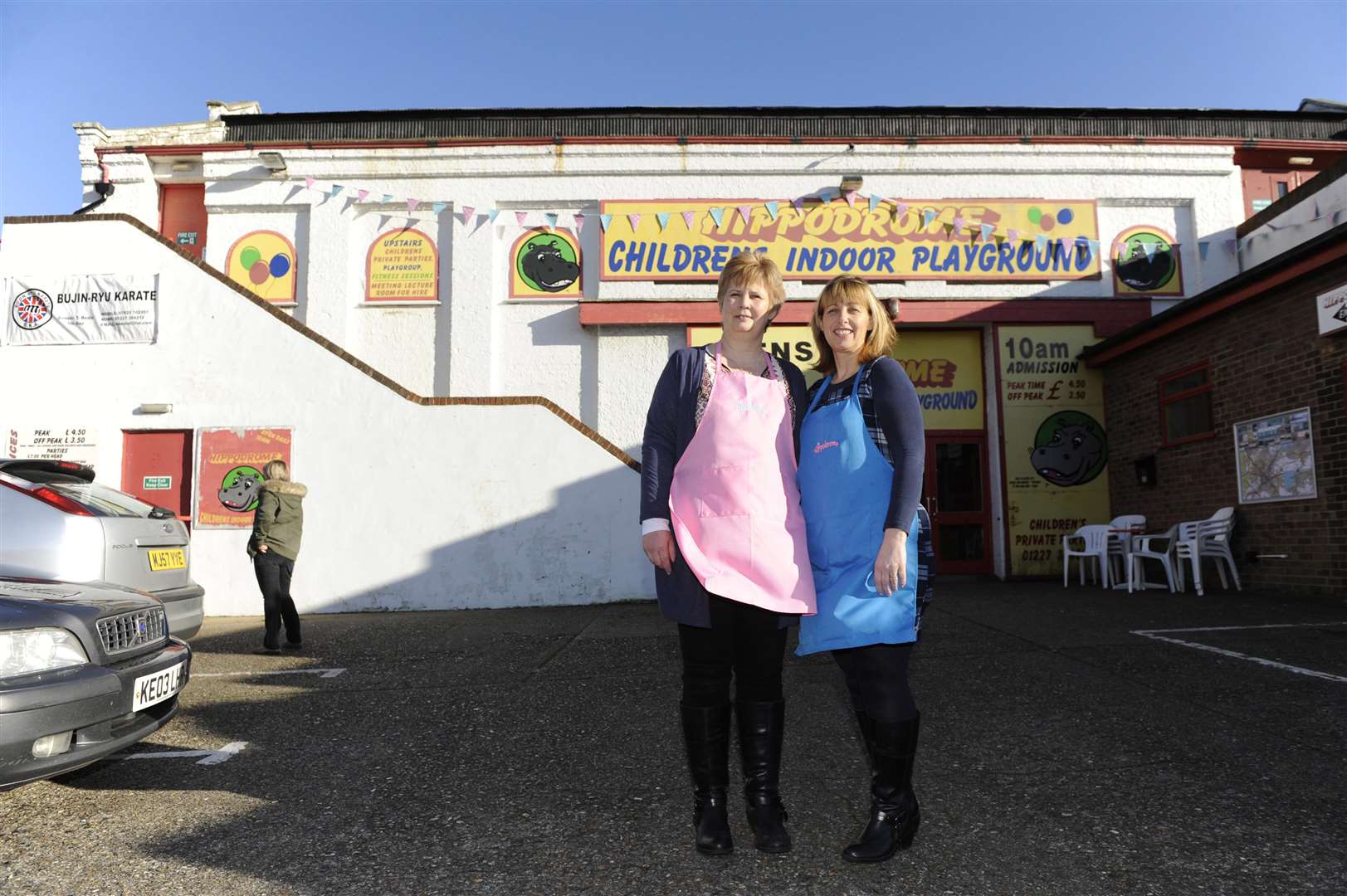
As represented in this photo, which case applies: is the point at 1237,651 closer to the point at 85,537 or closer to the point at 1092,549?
the point at 1092,549

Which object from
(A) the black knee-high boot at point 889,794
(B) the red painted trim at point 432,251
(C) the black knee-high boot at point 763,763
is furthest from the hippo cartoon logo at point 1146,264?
(C) the black knee-high boot at point 763,763

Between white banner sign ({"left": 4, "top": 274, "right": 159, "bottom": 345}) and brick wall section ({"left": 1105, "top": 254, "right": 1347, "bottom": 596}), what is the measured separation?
504 inches

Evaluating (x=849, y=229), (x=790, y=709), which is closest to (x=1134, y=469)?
(x=849, y=229)

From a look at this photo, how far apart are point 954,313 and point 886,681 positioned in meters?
11.2

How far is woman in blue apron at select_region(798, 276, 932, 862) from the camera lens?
2246 millimetres

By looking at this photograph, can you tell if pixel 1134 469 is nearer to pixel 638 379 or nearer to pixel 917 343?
pixel 917 343

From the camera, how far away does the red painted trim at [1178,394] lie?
32.9 ft

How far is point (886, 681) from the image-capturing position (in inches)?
89.3

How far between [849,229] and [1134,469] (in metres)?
5.47

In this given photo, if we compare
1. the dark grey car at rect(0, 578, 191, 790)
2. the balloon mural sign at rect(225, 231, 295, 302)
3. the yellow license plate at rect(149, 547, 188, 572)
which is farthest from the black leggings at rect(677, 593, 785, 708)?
the balloon mural sign at rect(225, 231, 295, 302)

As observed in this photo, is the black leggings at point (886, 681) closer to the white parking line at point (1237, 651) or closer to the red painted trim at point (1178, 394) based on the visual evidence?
the white parking line at point (1237, 651)

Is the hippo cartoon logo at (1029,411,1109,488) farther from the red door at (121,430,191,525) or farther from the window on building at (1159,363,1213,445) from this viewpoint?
the red door at (121,430,191,525)

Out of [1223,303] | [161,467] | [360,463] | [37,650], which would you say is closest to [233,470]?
[161,467]

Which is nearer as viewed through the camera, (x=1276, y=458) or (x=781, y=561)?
(x=781, y=561)
